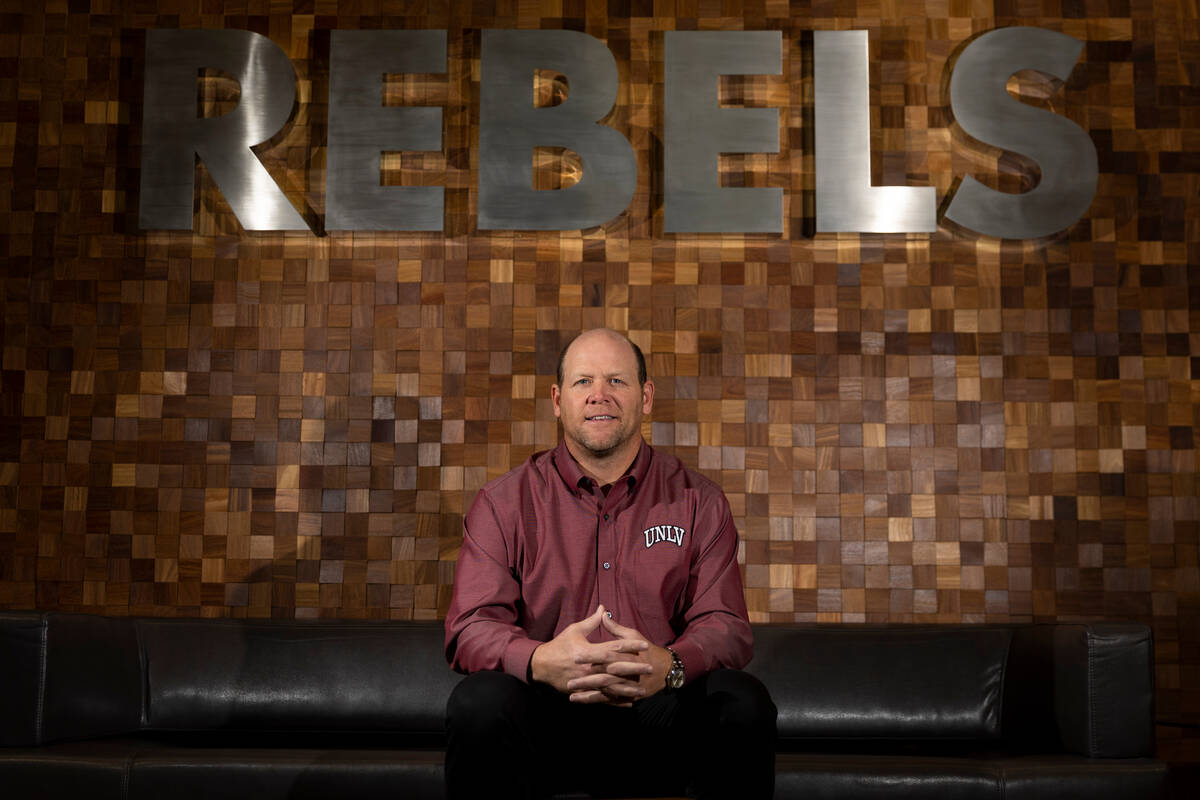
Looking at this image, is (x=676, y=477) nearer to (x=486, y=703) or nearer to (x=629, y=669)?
(x=629, y=669)

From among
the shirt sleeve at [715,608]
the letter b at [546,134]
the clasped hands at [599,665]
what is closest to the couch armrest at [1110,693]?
the shirt sleeve at [715,608]

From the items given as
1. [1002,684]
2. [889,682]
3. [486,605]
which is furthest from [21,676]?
[1002,684]

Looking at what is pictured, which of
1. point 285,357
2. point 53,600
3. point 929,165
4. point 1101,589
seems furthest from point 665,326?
point 53,600

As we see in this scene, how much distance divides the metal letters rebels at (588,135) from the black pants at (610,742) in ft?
5.52

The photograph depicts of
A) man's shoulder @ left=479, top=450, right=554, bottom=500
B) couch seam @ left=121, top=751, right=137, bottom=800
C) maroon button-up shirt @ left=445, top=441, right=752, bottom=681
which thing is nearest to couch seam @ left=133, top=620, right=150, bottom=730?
couch seam @ left=121, top=751, right=137, bottom=800

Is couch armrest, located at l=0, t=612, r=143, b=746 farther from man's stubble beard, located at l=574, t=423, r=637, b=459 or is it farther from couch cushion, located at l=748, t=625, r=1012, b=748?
couch cushion, located at l=748, t=625, r=1012, b=748

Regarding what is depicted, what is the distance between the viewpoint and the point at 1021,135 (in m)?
3.43

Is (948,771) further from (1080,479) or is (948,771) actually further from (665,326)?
(665,326)

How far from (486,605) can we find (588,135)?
5.55 feet

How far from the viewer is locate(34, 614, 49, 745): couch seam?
2.50 metres

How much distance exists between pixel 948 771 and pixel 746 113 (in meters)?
1.98

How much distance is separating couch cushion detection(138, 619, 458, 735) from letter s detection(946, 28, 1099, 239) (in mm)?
2027

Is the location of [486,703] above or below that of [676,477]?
below

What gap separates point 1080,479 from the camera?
11.1 feet
